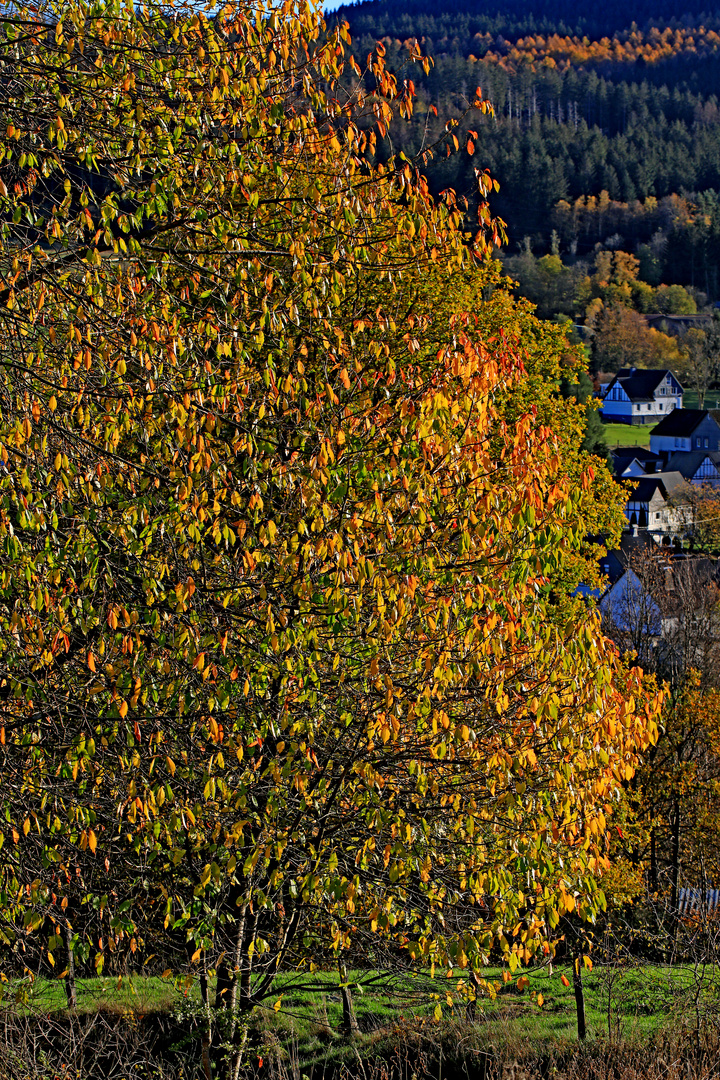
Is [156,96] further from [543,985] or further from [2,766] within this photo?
[543,985]

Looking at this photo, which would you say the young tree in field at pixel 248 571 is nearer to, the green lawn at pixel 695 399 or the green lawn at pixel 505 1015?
the green lawn at pixel 505 1015

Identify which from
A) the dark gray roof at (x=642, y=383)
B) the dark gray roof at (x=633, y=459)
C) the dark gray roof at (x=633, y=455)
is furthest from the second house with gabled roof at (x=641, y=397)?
the dark gray roof at (x=633, y=455)

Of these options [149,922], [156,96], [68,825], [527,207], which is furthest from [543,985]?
[527,207]

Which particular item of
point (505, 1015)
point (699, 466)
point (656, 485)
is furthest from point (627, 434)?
point (505, 1015)

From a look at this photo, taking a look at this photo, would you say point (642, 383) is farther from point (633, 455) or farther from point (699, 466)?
point (699, 466)

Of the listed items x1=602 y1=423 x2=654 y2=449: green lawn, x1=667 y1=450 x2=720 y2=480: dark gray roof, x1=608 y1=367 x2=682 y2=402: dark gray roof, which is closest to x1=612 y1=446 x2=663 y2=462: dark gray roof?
x1=667 y1=450 x2=720 y2=480: dark gray roof

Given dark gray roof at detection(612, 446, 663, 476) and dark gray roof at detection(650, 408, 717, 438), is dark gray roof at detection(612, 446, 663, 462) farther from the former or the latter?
dark gray roof at detection(650, 408, 717, 438)

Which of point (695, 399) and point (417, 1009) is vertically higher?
point (695, 399)
